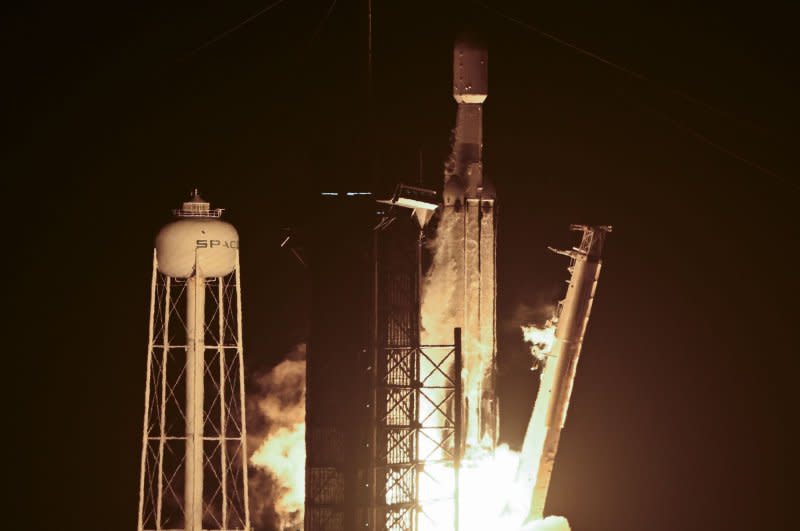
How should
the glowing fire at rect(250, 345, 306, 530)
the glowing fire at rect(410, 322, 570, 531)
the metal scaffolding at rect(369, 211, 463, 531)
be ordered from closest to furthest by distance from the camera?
the metal scaffolding at rect(369, 211, 463, 531) → the glowing fire at rect(410, 322, 570, 531) → the glowing fire at rect(250, 345, 306, 530)

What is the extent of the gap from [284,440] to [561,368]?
20.1ft

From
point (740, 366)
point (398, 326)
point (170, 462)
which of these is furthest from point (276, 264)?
point (740, 366)

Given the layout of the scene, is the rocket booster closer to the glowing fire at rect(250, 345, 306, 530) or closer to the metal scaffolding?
the metal scaffolding

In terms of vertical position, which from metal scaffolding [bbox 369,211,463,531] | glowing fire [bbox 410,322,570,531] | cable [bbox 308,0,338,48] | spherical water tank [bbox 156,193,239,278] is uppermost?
cable [bbox 308,0,338,48]

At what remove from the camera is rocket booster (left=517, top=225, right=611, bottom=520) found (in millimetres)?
30516

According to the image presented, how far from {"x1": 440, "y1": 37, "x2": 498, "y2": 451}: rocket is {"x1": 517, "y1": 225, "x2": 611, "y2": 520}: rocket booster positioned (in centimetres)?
88

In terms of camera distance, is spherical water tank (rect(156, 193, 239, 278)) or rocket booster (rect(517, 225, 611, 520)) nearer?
spherical water tank (rect(156, 193, 239, 278))

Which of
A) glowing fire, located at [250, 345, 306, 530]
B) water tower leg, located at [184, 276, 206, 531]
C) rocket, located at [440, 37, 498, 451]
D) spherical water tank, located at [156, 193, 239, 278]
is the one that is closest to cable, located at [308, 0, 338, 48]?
rocket, located at [440, 37, 498, 451]

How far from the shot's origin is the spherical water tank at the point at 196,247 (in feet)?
98.2

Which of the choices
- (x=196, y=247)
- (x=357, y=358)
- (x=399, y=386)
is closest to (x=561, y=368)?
(x=399, y=386)

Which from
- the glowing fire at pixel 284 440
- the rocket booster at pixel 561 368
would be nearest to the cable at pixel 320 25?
the glowing fire at pixel 284 440

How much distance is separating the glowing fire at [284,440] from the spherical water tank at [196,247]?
4.85 metres

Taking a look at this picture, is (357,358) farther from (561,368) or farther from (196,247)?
(561,368)

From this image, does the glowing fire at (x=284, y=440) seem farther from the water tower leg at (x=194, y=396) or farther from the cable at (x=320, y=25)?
the cable at (x=320, y=25)
